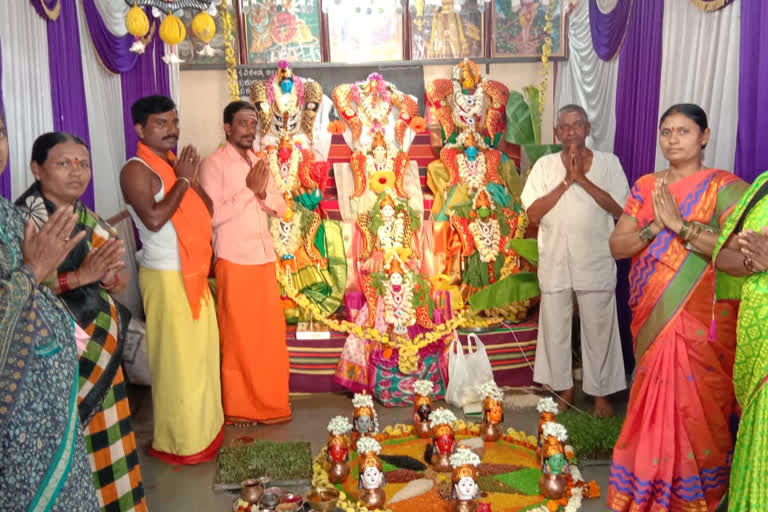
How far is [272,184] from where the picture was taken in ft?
16.9

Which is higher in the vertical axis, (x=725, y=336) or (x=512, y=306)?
(x=725, y=336)

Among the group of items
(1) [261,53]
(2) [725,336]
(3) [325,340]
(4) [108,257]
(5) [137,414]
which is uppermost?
(1) [261,53]

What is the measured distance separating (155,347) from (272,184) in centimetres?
148

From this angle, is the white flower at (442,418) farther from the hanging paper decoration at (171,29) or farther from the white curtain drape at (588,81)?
the hanging paper decoration at (171,29)

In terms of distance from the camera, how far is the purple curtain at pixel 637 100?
495 cm

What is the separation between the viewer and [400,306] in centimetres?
532

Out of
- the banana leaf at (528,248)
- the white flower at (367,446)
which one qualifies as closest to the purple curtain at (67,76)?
the white flower at (367,446)

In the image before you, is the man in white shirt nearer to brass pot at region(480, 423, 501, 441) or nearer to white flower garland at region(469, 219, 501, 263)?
white flower garland at region(469, 219, 501, 263)

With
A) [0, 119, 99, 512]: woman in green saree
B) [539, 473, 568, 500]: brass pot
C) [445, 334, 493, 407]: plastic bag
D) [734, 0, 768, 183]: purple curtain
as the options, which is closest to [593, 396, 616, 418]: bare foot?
[445, 334, 493, 407]: plastic bag

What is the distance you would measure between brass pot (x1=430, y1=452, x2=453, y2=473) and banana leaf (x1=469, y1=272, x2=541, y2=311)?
157cm

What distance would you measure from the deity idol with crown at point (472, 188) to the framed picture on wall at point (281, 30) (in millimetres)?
1278

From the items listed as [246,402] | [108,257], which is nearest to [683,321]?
[108,257]

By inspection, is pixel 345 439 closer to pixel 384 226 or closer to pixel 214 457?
pixel 214 457

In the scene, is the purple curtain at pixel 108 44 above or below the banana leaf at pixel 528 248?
above
